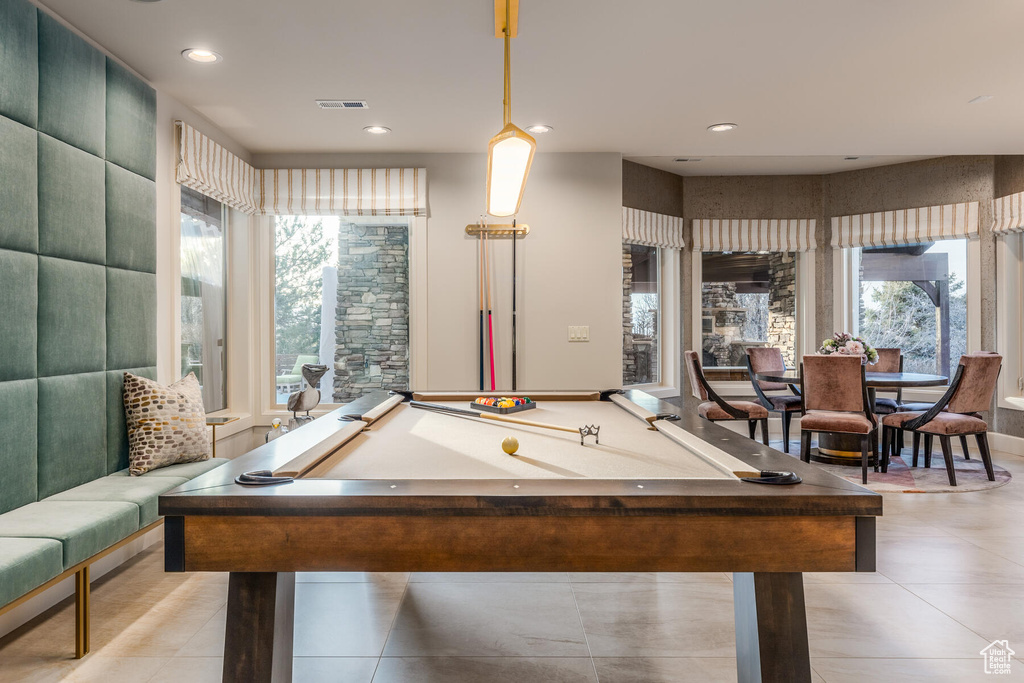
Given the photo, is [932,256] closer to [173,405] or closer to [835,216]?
[835,216]

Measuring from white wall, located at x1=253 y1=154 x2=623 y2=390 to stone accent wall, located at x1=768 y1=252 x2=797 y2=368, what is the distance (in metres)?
2.40

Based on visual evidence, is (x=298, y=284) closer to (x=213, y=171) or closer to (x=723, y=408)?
(x=213, y=171)

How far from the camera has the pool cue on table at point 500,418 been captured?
6.62ft

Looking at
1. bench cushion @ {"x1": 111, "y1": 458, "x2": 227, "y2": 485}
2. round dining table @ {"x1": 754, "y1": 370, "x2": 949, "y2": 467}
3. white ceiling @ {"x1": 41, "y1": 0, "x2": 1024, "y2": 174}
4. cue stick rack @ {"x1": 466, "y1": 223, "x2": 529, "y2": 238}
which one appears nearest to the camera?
white ceiling @ {"x1": 41, "y1": 0, "x2": 1024, "y2": 174}

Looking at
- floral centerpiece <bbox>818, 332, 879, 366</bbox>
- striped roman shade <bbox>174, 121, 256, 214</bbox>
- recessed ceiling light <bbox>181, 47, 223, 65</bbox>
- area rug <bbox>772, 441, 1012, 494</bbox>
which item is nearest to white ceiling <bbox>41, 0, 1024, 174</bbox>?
recessed ceiling light <bbox>181, 47, 223, 65</bbox>

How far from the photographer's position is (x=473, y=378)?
5000 mm

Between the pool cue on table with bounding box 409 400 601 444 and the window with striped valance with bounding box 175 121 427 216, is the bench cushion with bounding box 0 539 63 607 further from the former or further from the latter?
the window with striped valance with bounding box 175 121 427 216

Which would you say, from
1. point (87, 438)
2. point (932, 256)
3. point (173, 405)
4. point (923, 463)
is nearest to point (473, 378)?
point (173, 405)

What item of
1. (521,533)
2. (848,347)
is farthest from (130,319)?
(848,347)

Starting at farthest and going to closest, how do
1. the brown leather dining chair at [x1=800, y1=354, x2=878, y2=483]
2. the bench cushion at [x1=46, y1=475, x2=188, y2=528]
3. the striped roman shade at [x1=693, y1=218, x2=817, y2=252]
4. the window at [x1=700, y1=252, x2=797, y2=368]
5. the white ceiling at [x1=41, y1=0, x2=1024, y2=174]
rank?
the window at [x1=700, y1=252, x2=797, y2=368]
the striped roman shade at [x1=693, y1=218, x2=817, y2=252]
the brown leather dining chair at [x1=800, y1=354, x2=878, y2=483]
the white ceiling at [x1=41, y1=0, x2=1024, y2=174]
the bench cushion at [x1=46, y1=475, x2=188, y2=528]

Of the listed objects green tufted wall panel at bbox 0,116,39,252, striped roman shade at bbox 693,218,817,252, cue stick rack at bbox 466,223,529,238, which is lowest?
green tufted wall panel at bbox 0,116,39,252

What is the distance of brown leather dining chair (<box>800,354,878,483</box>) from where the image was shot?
4441mm

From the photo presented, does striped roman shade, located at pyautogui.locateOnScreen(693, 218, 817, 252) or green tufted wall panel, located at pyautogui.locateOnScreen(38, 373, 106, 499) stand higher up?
striped roman shade, located at pyautogui.locateOnScreen(693, 218, 817, 252)

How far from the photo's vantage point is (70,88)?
9.05 feet
